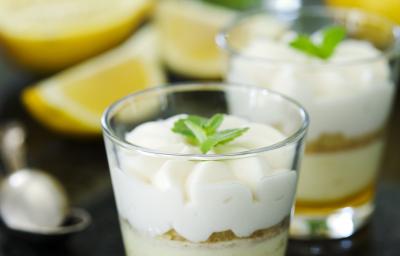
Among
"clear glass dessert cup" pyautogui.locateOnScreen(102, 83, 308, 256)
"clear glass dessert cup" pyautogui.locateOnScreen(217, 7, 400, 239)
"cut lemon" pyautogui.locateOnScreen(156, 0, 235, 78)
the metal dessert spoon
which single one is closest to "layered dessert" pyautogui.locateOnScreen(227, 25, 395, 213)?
"clear glass dessert cup" pyautogui.locateOnScreen(217, 7, 400, 239)

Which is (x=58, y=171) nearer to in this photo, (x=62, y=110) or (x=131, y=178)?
(x=62, y=110)

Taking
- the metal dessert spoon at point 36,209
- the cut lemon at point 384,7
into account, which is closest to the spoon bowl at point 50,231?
the metal dessert spoon at point 36,209

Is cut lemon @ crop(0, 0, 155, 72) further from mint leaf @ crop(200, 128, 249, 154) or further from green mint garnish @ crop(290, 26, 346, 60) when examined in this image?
mint leaf @ crop(200, 128, 249, 154)

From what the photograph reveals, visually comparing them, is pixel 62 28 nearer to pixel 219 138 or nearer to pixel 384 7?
pixel 384 7

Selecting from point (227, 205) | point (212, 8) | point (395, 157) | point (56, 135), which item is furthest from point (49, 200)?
point (212, 8)

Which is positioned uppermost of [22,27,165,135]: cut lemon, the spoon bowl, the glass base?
[22,27,165,135]: cut lemon

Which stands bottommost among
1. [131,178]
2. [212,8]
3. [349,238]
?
[349,238]
